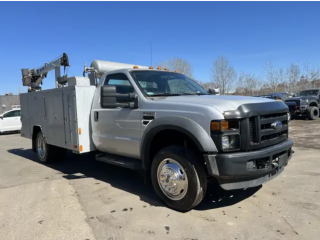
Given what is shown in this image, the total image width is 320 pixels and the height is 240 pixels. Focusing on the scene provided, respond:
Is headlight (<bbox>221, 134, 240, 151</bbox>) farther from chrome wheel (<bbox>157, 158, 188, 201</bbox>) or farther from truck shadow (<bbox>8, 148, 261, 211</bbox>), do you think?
truck shadow (<bbox>8, 148, 261, 211</bbox>)

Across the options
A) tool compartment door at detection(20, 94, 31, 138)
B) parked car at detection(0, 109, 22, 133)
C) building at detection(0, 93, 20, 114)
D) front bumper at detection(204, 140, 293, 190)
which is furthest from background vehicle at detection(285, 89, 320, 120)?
building at detection(0, 93, 20, 114)

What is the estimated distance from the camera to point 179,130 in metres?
3.65

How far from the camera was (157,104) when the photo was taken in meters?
4.05

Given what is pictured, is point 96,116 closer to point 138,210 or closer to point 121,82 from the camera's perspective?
point 121,82

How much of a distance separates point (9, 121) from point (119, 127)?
14.7 m

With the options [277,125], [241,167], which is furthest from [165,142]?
[277,125]

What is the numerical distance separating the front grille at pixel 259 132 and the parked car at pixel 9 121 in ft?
54.2

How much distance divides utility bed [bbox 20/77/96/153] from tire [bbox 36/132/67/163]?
360 millimetres

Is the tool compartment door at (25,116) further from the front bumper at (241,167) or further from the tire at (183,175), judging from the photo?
the front bumper at (241,167)

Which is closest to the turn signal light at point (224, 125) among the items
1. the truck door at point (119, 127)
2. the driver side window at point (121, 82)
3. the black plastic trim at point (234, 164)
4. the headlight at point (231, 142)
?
the headlight at point (231, 142)

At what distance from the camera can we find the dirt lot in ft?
10.7

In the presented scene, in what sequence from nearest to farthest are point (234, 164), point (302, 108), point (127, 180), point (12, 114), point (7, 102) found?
point (234, 164) → point (127, 180) → point (302, 108) → point (12, 114) → point (7, 102)

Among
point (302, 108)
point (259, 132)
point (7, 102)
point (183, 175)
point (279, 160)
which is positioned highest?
point (7, 102)

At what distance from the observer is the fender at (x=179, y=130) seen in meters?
3.42
